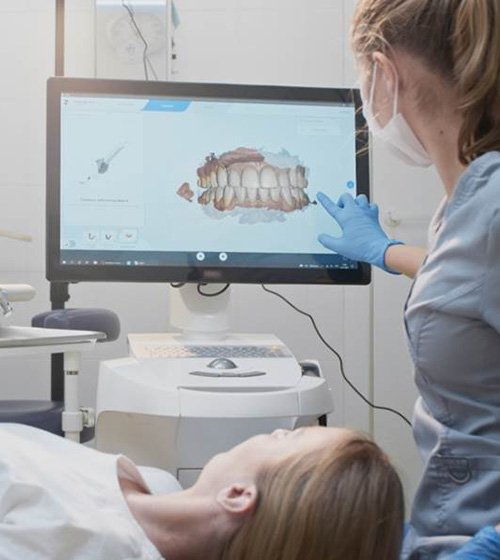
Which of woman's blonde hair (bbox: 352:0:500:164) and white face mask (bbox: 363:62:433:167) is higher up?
woman's blonde hair (bbox: 352:0:500:164)

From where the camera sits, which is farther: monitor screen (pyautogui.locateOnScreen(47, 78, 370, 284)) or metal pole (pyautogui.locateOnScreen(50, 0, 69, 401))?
metal pole (pyautogui.locateOnScreen(50, 0, 69, 401))

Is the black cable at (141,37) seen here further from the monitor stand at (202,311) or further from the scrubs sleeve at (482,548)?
the scrubs sleeve at (482,548)

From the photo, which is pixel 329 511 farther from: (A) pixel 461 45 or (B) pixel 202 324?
(B) pixel 202 324

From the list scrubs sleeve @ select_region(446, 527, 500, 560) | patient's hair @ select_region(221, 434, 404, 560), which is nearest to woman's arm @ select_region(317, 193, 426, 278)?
patient's hair @ select_region(221, 434, 404, 560)

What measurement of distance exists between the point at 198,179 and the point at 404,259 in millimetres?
460

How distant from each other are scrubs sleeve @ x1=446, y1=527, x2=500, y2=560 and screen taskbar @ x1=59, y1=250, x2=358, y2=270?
2.88 ft

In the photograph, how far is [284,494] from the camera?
1.03m

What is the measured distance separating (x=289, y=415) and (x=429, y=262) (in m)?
0.49

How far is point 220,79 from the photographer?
2598 millimetres

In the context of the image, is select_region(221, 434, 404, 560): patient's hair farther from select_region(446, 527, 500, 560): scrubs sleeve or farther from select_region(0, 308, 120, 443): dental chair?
select_region(0, 308, 120, 443): dental chair

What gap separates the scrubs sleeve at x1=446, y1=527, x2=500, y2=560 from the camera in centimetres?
88

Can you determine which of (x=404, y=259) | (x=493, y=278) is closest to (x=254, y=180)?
(x=404, y=259)

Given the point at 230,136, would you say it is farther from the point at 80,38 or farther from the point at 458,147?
the point at 80,38

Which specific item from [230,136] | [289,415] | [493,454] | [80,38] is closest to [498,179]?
[493,454]
